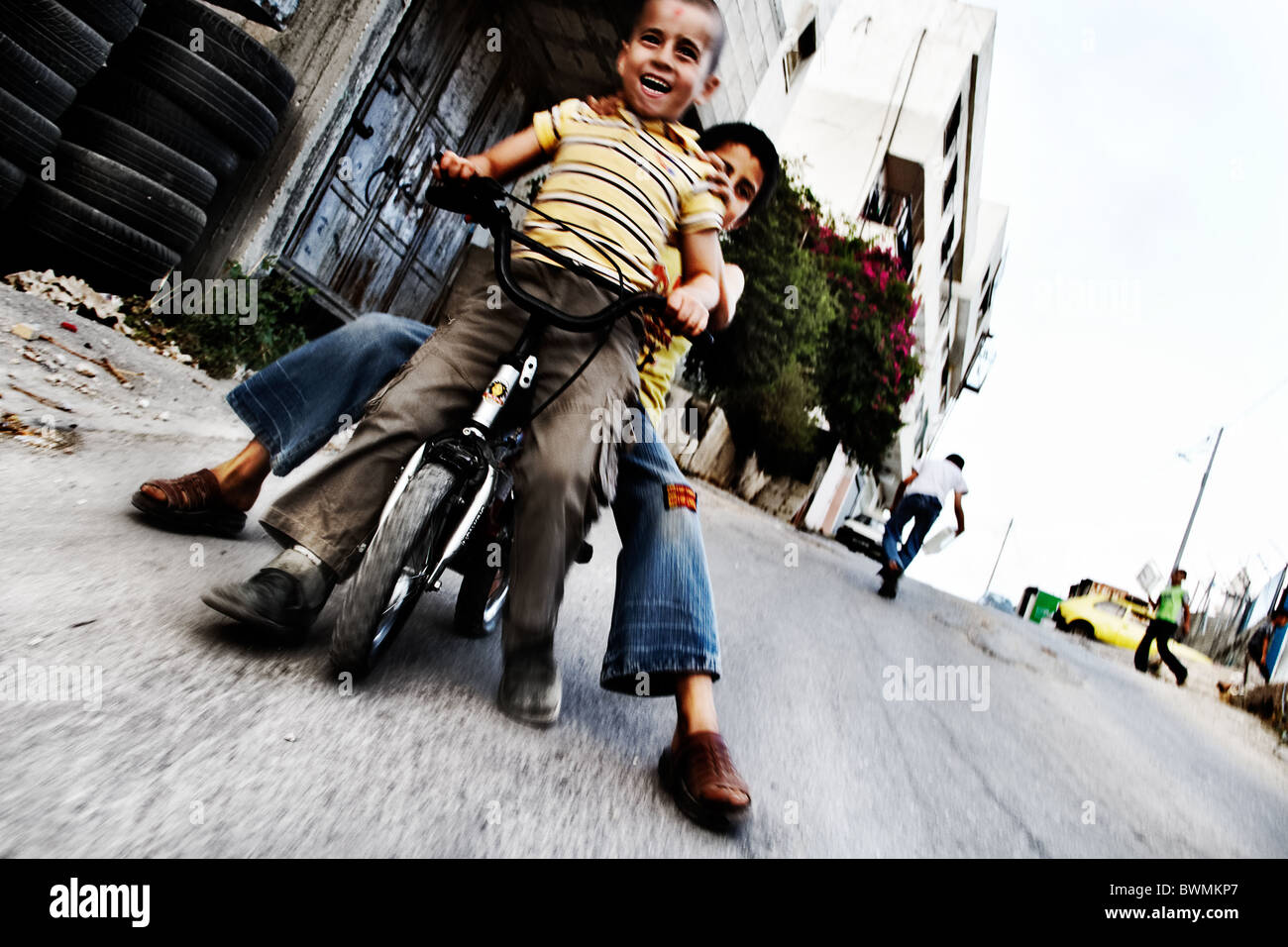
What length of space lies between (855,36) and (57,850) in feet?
86.5

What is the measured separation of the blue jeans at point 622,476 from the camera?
2119 mm

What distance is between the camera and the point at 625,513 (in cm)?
230

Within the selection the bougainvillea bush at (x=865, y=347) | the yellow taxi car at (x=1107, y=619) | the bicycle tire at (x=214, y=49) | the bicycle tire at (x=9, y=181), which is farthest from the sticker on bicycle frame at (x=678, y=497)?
the yellow taxi car at (x=1107, y=619)

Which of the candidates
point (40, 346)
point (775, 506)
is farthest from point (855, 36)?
point (40, 346)

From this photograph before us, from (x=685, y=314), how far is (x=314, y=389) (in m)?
1.13

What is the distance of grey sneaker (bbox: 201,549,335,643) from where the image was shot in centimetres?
184

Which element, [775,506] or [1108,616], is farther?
[1108,616]

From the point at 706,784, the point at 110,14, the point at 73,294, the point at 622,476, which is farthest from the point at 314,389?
the point at 110,14

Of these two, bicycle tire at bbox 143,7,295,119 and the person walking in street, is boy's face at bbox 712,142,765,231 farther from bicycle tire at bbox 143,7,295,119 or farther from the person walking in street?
the person walking in street

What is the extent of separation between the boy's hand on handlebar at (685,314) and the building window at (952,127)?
2354cm

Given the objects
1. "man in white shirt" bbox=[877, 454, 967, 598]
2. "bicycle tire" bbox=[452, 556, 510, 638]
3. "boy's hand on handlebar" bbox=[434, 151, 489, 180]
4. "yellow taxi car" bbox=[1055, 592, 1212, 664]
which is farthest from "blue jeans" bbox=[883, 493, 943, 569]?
"yellow taxi car" bbox=[1055, 592, 1212, 664]

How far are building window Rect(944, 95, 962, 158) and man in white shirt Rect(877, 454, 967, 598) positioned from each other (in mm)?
16385

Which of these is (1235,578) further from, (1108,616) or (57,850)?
(57,850)

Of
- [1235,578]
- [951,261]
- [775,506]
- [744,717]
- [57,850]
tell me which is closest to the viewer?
[57,850]
